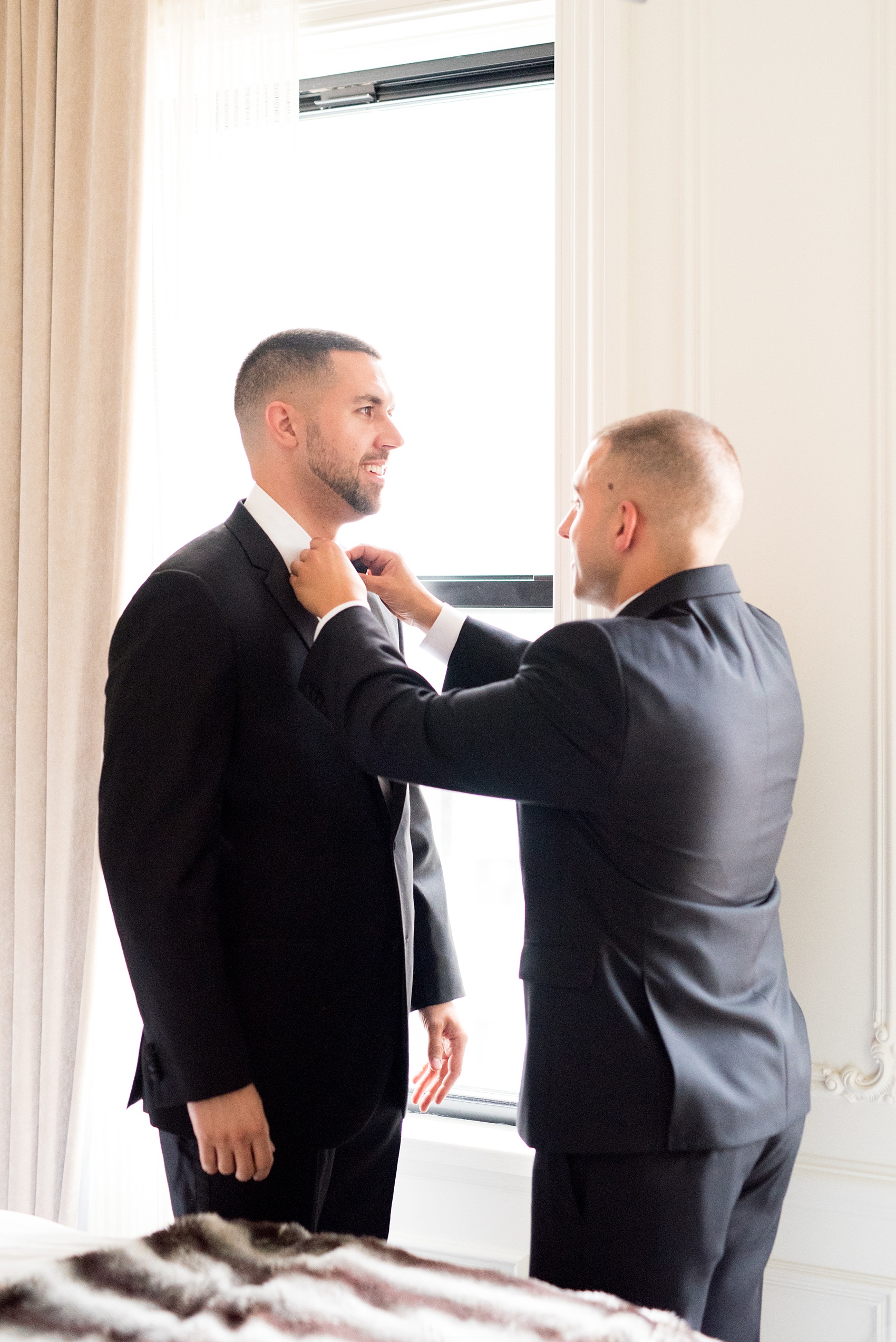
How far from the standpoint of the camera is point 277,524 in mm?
1567

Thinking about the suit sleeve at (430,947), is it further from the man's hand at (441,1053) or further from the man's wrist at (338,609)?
the man's wrist at (338,609)

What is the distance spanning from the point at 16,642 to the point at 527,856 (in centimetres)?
144

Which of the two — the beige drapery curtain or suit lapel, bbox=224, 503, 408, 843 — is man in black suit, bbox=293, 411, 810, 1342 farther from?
the beige drapery curtain

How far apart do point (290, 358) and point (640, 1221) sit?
1335 millimetres

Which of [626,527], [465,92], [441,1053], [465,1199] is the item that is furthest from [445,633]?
[465,92]

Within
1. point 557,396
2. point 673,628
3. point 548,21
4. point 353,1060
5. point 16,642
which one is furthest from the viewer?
point 16,642

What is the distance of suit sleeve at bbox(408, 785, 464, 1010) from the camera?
174 centimetres

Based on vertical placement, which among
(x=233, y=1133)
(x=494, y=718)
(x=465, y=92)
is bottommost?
(x=233, y=1133)

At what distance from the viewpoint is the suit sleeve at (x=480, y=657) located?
1720 millimetres

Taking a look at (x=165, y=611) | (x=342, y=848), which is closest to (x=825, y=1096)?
(x=342, y=848)

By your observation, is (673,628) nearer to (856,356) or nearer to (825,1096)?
(856,356)

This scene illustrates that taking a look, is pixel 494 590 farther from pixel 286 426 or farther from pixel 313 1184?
pixel 313 1184

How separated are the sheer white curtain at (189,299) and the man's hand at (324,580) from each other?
2.42 ft

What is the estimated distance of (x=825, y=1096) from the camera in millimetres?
1803
